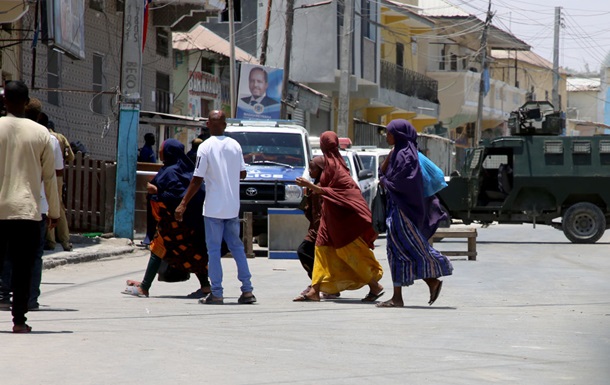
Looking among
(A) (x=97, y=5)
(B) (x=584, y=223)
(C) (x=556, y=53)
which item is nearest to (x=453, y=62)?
(C) (x=556, y=53)

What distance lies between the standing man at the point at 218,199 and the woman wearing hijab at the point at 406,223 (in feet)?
4.34

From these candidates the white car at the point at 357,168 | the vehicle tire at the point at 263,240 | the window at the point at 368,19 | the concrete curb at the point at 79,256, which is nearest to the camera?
the concrete curb at the point at 79,256

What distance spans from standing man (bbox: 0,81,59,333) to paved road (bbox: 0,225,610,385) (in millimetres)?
361

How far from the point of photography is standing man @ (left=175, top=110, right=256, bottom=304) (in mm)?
11297

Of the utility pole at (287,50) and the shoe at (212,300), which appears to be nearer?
the shoe at (212,300)

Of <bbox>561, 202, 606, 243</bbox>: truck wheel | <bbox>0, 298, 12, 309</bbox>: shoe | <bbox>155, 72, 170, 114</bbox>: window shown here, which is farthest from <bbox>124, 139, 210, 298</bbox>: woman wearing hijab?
<bbox>155, 72, 170, 114</bbox>: window

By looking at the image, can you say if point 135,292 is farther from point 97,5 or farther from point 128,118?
point 97,5

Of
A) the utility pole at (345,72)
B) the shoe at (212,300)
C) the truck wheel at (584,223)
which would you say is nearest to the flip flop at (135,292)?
the shoe at (212,300)

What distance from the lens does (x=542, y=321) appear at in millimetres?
10180

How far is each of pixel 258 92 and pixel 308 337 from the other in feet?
79.8

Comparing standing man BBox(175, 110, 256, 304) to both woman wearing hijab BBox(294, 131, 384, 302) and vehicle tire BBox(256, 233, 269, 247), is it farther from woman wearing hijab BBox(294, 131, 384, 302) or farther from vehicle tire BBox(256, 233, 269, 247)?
vehicle tire BBox(256, 233, 269, 247)

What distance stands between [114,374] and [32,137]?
2653mm

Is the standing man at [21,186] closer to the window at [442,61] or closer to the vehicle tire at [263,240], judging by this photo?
the vehicle tire at [263,240]

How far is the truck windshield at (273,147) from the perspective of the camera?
20.5 meters
